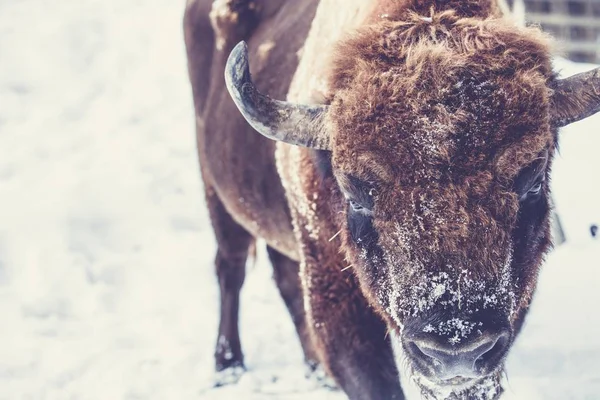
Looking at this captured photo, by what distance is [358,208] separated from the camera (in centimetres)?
286

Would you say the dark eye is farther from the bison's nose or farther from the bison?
the bison's nose

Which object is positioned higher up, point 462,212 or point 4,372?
point 462,212

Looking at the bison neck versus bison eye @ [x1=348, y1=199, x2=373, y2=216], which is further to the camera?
the bison neck

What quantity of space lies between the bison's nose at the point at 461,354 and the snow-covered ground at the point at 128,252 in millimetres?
1722

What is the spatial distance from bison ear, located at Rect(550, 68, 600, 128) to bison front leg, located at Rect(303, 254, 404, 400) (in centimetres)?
109

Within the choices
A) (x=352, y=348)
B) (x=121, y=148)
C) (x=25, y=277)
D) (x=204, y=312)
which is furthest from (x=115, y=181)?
(x=352, y=348)

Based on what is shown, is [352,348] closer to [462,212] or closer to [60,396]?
[462,212]

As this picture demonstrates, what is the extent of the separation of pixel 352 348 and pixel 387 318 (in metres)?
0.55

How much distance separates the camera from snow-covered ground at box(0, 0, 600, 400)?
190 inches

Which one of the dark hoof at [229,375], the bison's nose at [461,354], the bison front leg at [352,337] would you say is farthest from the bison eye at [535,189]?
the dark hoof at [229,375]

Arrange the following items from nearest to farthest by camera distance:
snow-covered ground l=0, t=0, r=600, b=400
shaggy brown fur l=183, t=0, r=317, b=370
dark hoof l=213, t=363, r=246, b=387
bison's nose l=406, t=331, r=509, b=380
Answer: bison's nose l=406, t=331, r=509, b=380
shaggy brown fur l=183, t=0, r=317, b=370
snow-covered ground l=0, t=0, r=600, b=400
dark hoof l=213, t=363, r=246, b=387

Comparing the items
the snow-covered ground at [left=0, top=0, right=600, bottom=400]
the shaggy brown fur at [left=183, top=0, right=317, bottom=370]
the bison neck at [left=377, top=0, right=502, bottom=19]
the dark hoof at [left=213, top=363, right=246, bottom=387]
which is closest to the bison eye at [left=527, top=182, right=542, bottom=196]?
the bison neck at [left=377, top=0, right=502, bottom=19]

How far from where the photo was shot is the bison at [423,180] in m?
2.53

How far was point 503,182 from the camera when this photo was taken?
2592mm
